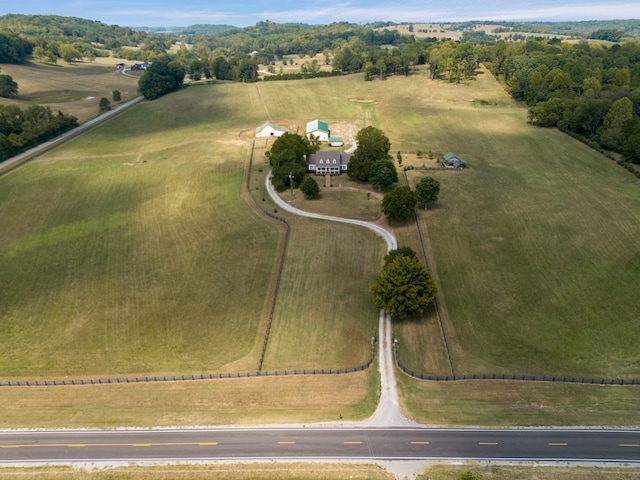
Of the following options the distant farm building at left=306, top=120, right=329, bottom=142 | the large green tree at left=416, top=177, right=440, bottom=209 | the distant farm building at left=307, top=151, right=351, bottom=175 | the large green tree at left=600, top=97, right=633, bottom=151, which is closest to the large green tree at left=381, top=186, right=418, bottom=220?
the large green tree at left=416, top=177, right=440, bottom=209

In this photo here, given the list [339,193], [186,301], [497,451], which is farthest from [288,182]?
[497,451]

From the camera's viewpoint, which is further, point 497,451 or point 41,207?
point 41,207

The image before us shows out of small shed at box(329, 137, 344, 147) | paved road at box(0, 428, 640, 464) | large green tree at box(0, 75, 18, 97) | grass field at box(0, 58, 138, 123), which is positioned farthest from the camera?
grass field at box(0, 58, 138, 123)

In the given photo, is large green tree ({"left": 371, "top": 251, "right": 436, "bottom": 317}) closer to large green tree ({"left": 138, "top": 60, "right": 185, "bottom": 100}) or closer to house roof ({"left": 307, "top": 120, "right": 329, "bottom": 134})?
house roof ({"left": 307, "top": 120, "right": 329, "bottom": 134})

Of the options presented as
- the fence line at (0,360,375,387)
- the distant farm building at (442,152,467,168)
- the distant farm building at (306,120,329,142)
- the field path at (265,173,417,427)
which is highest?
the distant farm building at (306,120,329,142)

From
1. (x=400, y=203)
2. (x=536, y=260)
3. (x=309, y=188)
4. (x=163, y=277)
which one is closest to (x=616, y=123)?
(x=536, y=260)

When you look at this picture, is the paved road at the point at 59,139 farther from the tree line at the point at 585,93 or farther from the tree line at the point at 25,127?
the tree line at the point at 585,93

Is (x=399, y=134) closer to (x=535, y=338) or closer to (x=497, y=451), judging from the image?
(x=535, y=338)
